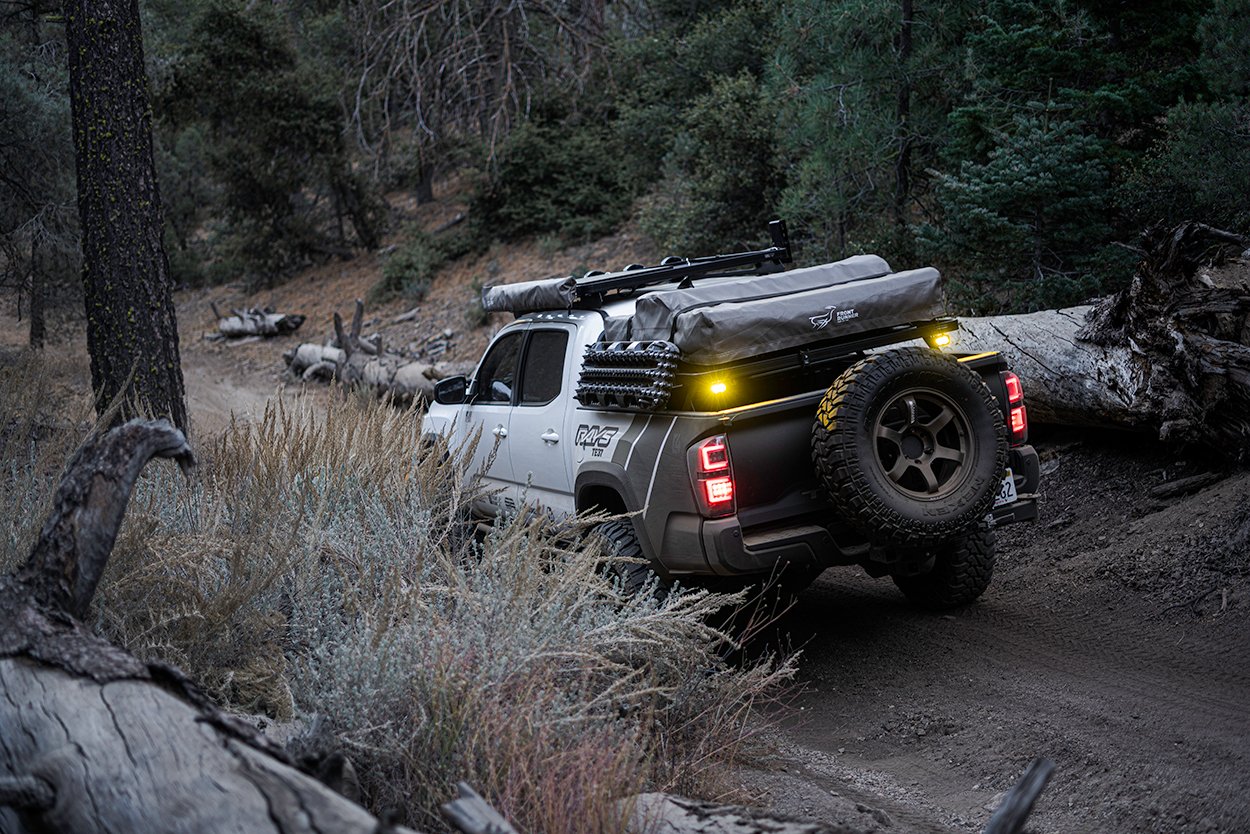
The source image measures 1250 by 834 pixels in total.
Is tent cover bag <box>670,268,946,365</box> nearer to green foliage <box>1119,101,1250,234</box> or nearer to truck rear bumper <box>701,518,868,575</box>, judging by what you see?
truck rear bumper <box>701,518,868,575</box>

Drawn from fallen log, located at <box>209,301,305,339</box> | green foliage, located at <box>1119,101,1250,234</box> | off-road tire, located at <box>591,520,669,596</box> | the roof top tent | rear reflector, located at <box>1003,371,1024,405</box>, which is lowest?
fallen log, located at <box>209,301,305,339</box>

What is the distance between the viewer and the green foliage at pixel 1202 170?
26.9 feet

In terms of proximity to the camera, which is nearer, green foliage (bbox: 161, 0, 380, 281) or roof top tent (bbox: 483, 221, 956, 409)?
roof top tent (bbox: 483, 221, 956, 409)

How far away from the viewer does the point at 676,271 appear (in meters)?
7.54

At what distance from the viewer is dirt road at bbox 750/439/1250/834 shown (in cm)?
437

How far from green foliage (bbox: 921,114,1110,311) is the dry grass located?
607 cm

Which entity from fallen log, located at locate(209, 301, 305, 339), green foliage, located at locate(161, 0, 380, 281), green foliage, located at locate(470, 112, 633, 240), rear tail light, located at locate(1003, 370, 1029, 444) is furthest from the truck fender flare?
green foliage, located at locate(161, 0, 380, 281)

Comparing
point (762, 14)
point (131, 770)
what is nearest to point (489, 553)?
point (131, 770)

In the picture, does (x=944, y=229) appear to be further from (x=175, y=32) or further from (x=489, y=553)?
(x=175, y=32)

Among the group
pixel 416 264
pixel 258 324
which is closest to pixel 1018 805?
Result: pixel 416 264

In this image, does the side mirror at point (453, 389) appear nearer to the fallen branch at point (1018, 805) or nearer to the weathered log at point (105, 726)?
the weathered log at point (105, 726)

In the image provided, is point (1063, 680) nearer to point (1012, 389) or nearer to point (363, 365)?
point (1012, 389)

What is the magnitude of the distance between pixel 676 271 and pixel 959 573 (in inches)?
107

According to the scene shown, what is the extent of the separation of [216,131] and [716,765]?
2639 cm
